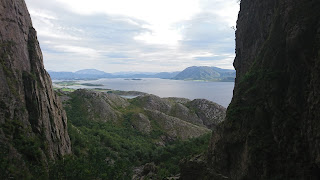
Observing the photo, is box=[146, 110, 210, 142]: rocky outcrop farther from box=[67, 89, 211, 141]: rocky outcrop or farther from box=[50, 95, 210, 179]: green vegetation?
box=[50, 95, 210, 179]: green vegetation

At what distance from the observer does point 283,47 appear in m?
26.1

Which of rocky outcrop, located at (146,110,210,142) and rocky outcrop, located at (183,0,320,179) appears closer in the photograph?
rocky outcrop, located at (183,0,320,179)

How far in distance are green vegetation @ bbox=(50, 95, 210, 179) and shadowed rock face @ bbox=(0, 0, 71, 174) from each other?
5904mm

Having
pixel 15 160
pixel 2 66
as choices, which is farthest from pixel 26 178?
pixel 2 66

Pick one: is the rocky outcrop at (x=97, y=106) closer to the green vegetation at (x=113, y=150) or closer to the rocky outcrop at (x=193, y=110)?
the green vegetation at (x=113, y=150)

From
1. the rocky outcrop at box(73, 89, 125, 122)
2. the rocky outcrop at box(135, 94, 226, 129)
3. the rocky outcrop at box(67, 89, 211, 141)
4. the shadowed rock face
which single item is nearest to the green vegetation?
the rocky outcrop at box(67, 89, 211, 141)

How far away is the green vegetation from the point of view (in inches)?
Result: 1852

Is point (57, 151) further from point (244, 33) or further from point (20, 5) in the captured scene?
point (244, 33)

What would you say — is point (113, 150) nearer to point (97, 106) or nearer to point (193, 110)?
point (97, 106)

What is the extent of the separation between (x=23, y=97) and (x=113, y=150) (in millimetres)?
48553

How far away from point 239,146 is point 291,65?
11.5 metres

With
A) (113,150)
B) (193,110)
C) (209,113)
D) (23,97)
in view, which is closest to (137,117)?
(113,150)

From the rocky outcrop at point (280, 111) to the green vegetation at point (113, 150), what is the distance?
2652cm

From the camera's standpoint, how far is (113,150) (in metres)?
89.8
